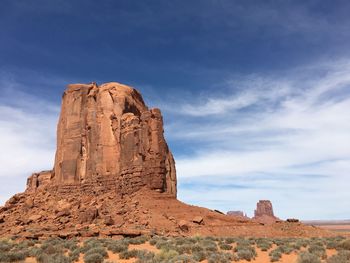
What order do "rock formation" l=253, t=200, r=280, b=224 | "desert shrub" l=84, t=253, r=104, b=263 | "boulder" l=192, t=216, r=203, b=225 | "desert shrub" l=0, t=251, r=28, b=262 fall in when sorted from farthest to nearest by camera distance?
"rock formation" l=253, t=200, r=280, b=224
"boulder" l=192, t=216, r=203, b=225
"desert shrub" l=0, t=251, r=28, b=262
"desert shrub" l=84, t=253, r=104, b=263

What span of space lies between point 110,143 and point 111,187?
7688 millimetres

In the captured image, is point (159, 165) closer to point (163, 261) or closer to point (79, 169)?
point (79, 169)

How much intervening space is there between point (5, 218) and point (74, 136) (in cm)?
1681

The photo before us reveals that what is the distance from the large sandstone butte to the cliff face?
0.14 meters

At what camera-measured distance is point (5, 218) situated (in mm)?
50938

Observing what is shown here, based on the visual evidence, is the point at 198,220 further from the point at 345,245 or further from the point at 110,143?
the point at 110,143

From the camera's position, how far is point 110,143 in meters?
55.2

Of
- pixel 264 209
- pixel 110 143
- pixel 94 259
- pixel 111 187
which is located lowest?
pixel 94 259

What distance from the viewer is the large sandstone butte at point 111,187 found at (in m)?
40.8

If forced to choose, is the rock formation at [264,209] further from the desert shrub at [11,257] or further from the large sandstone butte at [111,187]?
the desert shrub at [11,257]

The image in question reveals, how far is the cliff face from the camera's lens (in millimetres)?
48219

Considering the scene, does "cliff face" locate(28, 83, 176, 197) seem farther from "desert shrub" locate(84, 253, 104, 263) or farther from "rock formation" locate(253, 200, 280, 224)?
"rock formation" locate(253, 200, 280, 224)

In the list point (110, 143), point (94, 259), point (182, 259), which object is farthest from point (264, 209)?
point (94, 259)

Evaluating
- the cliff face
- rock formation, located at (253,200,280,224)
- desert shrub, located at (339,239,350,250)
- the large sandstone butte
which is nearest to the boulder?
the large sandstone butte
